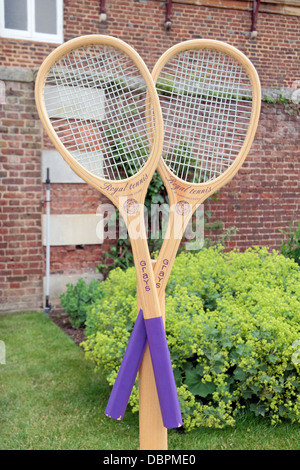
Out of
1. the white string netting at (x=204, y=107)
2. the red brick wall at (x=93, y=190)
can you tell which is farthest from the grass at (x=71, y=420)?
the red brick wall at (x=93, y=190)

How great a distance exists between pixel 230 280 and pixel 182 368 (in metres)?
0.83

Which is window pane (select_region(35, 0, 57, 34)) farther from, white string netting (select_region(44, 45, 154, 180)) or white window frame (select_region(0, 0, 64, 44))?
white string netting (select_region(44, 45, 154, 180))

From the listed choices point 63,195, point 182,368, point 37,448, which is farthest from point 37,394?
point 63,195

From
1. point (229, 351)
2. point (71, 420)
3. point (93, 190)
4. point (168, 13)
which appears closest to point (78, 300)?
point (93, 190)

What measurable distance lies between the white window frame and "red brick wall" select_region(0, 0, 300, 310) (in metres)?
0.10

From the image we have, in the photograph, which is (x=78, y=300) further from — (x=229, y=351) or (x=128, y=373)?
(x=128, y=373)

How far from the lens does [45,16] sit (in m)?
8.16

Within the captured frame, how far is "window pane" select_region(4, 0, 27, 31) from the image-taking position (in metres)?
7.96

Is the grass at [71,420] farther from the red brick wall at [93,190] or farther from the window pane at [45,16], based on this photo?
the window pane at [45,16]

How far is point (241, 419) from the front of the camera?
8.77ft

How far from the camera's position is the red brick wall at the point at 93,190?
526cm

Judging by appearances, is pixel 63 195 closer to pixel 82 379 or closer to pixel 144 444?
pixel 82 379

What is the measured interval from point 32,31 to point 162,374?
788 cm

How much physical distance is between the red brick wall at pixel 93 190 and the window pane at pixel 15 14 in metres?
0.28
